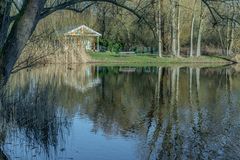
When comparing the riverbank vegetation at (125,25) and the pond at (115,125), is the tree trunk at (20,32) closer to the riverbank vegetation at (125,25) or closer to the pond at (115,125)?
the riverbank vegetation at (125,25)

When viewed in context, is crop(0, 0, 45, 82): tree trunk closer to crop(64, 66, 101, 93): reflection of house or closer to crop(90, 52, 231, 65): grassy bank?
crop(64, 66, 101, 93): reflection of house

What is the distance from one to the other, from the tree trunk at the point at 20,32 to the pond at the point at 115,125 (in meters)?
2.94

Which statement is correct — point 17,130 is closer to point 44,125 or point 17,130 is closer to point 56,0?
point 44,125

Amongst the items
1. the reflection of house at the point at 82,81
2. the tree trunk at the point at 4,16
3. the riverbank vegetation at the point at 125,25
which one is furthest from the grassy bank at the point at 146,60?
the tree trunk at the point at 4,16

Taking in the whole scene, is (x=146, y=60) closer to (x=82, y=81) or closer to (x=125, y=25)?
(x=82, y=81)

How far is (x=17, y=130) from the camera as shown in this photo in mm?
11570

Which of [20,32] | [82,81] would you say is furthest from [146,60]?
[20,32]

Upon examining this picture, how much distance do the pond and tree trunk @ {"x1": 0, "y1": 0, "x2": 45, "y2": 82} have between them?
9.64 feet

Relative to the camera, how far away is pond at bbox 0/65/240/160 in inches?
423

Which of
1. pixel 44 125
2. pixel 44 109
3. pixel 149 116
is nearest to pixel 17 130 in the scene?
pixel 44 125

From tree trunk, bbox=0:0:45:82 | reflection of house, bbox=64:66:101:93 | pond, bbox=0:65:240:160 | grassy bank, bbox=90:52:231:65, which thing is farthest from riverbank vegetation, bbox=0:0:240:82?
reflection of house, bbox=64:66:101:93

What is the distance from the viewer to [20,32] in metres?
6.10

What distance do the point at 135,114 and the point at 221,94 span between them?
24.7ft

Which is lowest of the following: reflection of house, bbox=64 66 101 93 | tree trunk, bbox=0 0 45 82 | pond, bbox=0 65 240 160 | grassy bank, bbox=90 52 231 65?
pond, bbox=0 65 240 160
